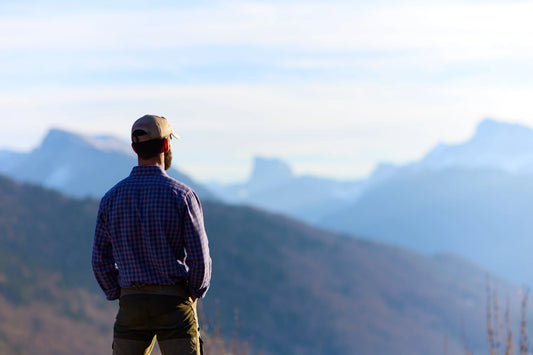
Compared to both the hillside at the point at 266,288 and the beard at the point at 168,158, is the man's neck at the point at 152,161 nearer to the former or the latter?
the beard at the point at 168,158

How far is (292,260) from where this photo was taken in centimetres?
9675

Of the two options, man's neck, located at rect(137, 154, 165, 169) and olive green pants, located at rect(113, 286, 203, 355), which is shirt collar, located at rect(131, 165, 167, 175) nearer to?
man's neck, located at rect(137, 154, 165, 169)

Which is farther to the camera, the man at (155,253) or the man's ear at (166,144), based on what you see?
the man's ear at (166,144)

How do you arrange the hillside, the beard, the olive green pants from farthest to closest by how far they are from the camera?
the hillside < the beard < the olive green pants

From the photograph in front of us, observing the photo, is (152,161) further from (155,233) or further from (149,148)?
(155,233)

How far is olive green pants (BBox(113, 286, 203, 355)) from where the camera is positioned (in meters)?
3.92

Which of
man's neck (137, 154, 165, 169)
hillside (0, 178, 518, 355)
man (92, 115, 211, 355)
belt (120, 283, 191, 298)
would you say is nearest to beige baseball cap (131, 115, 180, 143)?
man (92, 115, 211, 355)

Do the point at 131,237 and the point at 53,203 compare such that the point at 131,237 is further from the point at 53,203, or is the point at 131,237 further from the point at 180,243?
the point at 53,203

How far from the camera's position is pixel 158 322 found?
3934 mm

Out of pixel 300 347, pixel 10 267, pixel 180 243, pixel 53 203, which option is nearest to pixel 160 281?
pixel 180 243

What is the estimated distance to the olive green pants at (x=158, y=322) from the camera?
12.9 feet

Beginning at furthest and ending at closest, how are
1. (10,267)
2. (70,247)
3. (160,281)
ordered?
(70,247) < (10,267) < (160,281)

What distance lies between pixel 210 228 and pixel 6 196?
28.4 m

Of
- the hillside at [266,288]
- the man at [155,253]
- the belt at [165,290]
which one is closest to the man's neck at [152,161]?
the man at [155,253]
